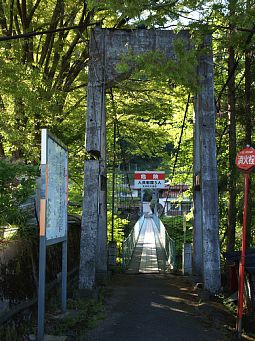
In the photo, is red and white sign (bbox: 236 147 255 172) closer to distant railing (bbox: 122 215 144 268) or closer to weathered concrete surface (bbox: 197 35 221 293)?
weathered concrete surface (bbox: 197 35 221 293)

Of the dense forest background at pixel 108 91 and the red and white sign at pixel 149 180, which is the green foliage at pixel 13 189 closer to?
the dense forest background at pixel 108 91

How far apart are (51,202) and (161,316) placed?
7.99 ft

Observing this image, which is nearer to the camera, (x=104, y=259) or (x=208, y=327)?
(x=208, y=327)

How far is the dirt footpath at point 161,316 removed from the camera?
521 cm

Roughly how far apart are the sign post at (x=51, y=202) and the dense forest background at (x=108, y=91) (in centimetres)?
49

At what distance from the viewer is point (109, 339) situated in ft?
16.4

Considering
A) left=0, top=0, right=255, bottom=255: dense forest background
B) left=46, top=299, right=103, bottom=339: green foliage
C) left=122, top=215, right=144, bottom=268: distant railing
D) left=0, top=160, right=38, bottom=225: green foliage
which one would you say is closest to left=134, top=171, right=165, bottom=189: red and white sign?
left=122, top=215, right=144, bottom=268: distant railing

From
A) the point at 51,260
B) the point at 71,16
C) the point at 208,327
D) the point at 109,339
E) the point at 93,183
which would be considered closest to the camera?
the point at 109,339

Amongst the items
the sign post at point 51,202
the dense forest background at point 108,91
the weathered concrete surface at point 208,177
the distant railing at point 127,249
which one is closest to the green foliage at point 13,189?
the dense forest background at point 108,91

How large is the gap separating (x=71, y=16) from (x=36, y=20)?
1158 millimetres

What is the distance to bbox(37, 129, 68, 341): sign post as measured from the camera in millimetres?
4525

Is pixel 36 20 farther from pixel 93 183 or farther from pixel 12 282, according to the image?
pixel 12 282

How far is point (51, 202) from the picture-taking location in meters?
4.99

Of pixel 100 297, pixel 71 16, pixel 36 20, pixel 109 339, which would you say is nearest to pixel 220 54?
pixel 71 16
